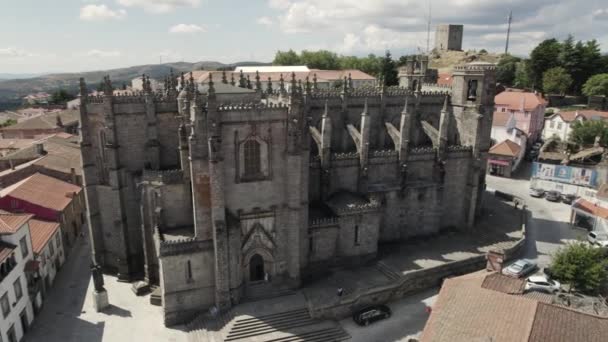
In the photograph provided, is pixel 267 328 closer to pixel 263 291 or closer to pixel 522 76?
pixel 263 291

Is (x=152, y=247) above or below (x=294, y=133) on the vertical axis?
below

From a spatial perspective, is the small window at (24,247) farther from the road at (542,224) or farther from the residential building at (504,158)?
the residential building at (504,158)

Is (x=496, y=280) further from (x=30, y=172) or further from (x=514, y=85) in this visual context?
(x=514, y=85)

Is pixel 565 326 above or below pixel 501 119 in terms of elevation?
below

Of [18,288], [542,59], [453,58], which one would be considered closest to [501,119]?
[542,59]

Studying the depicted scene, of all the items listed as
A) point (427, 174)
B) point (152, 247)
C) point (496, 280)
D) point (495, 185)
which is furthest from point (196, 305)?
point (495, 185)

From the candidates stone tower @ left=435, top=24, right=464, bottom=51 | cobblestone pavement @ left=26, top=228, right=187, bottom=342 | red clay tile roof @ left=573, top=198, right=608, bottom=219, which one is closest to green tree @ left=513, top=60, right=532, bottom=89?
stone tower @ left=435, top=24, right=464, bottom=51
